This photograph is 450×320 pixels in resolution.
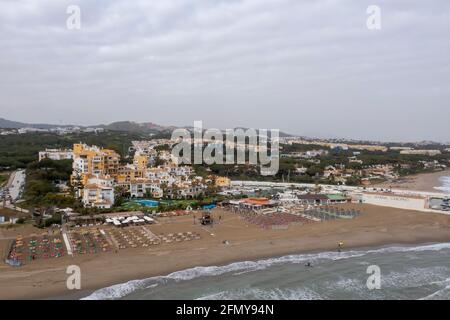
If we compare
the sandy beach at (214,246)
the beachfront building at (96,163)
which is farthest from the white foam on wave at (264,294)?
the beachfront building at (96,163)

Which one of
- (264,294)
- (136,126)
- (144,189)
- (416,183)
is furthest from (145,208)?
(136,126)

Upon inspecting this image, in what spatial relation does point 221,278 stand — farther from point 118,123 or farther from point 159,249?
point 118,123

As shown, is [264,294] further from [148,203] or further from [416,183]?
[416,183]

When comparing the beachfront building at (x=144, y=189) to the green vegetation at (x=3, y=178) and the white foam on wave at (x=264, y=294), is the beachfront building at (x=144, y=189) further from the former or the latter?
the white foam on wave at (x=264, y=294)
